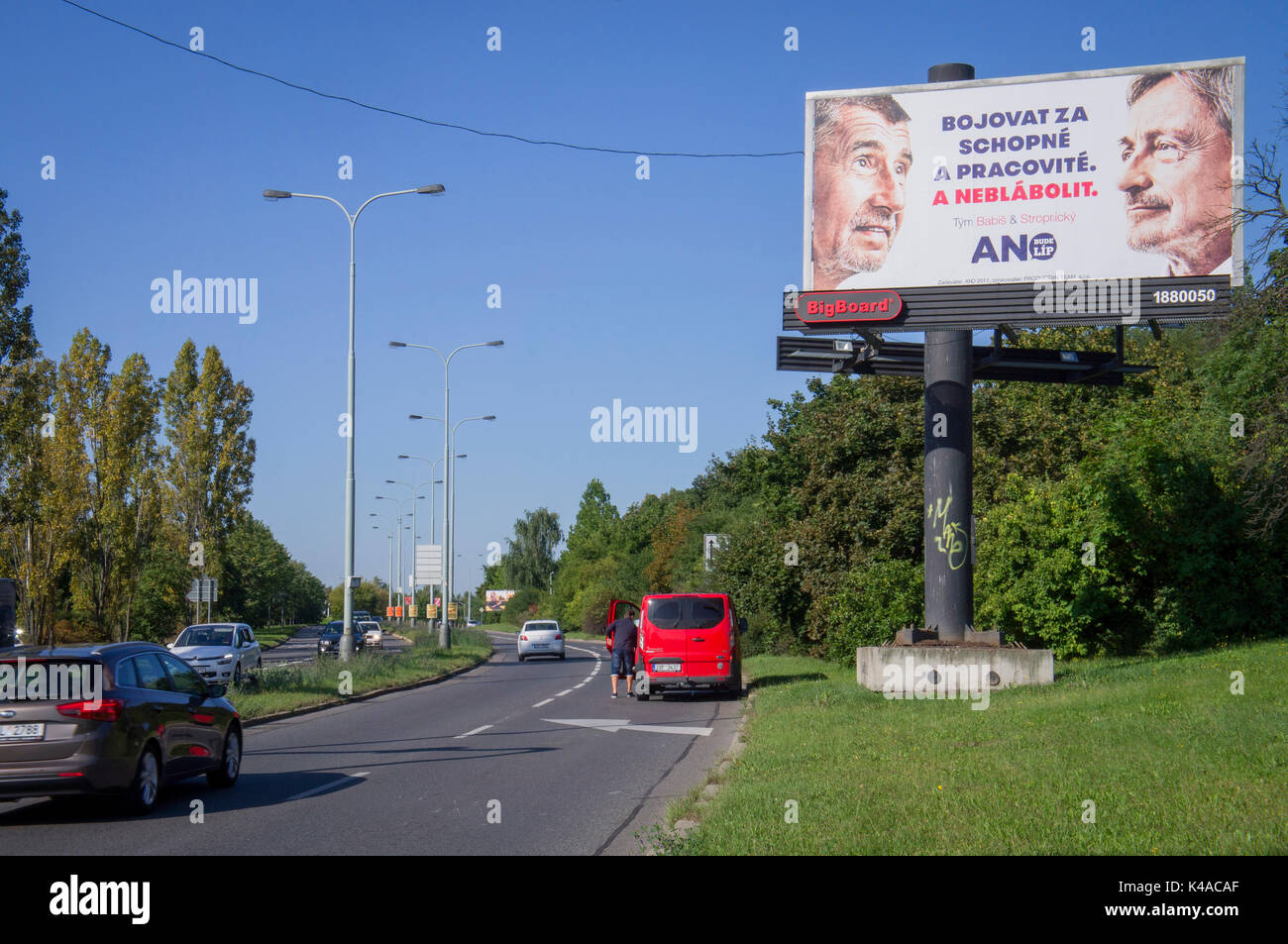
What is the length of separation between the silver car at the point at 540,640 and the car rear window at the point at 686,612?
24834 millimetres

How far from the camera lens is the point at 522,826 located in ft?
31.6

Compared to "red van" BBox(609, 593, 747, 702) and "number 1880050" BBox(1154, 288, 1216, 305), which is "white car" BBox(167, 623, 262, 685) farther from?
"number 1880050" BBox(1154, 288, 1216, 305)

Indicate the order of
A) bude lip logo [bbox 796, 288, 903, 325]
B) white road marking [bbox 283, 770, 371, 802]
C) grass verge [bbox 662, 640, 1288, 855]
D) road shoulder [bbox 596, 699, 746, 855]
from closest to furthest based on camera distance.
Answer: grass verge [bbox 662, 640, 1288, 855]
road shoulder [bbox 596, 699, 746, 855]
white road marking [bbox 283, 770, 371, 802]
bude lip logo [bbox 796, 288, 903, 325]

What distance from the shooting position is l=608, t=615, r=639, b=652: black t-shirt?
995 inches

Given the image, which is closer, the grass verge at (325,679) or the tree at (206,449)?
the grass verge at (325,679)

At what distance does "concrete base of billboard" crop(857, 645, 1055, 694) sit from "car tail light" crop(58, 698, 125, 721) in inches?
479

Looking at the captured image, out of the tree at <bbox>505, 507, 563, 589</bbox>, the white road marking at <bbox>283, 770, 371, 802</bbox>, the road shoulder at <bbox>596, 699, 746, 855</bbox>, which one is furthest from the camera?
the tree at <bbox>505, 507, 563, 589</bbox>

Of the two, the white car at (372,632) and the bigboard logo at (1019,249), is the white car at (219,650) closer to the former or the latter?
the bigboard logo at (1019,249)

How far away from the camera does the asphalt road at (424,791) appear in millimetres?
9016

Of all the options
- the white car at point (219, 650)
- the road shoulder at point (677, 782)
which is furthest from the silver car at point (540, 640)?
the road shoulder at point (677, 782)

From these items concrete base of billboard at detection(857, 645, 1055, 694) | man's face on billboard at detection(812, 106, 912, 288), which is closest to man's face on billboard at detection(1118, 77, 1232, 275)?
man's face on billboard at detection(812, 106, 912, 288)

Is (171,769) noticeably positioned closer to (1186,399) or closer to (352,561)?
(352,561)

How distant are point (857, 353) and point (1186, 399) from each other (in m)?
23.0

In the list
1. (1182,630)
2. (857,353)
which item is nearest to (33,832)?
(857,353)
